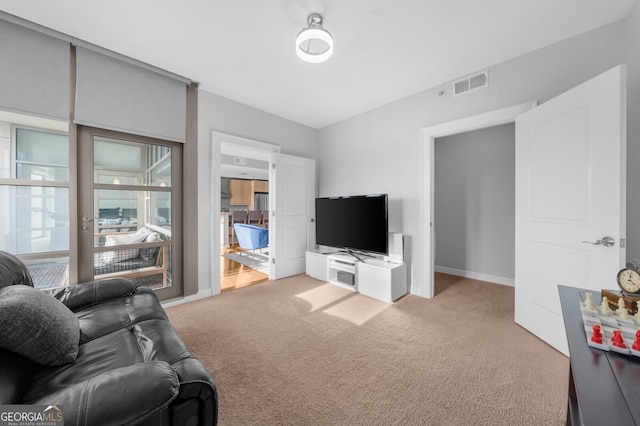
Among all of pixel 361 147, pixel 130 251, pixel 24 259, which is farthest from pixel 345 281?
pixel 24 259

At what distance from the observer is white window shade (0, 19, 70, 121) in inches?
79.9

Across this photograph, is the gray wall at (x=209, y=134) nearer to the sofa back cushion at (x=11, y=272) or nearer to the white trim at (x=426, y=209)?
the sofa back cushion at (x=11, y=272)

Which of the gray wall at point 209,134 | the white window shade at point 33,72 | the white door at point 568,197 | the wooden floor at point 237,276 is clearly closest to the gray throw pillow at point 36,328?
the white window shade at point 33,72

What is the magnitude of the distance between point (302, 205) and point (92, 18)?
123 inches

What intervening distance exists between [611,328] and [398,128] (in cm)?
303

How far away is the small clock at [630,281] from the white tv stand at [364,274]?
199 centimetres

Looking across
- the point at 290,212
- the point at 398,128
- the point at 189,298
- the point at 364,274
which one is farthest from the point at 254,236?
the point at 398,128

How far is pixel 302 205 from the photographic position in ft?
14.4

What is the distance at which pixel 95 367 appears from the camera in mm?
1131

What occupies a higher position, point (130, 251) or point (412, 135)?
point (412, 135)

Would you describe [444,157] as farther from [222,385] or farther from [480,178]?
[222,385]

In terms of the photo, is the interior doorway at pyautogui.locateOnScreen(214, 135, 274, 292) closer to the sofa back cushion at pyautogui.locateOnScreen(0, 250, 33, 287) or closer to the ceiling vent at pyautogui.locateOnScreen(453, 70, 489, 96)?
the sofa back cushion at pyautogui.locateOnScreen(0, 250, 33, 287)

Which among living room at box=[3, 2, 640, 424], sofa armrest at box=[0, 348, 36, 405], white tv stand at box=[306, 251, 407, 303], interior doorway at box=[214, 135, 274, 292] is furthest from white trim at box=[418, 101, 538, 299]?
sofa armrest at box=[0, 348, 36, 405]

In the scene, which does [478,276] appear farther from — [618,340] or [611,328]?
[618,340]
